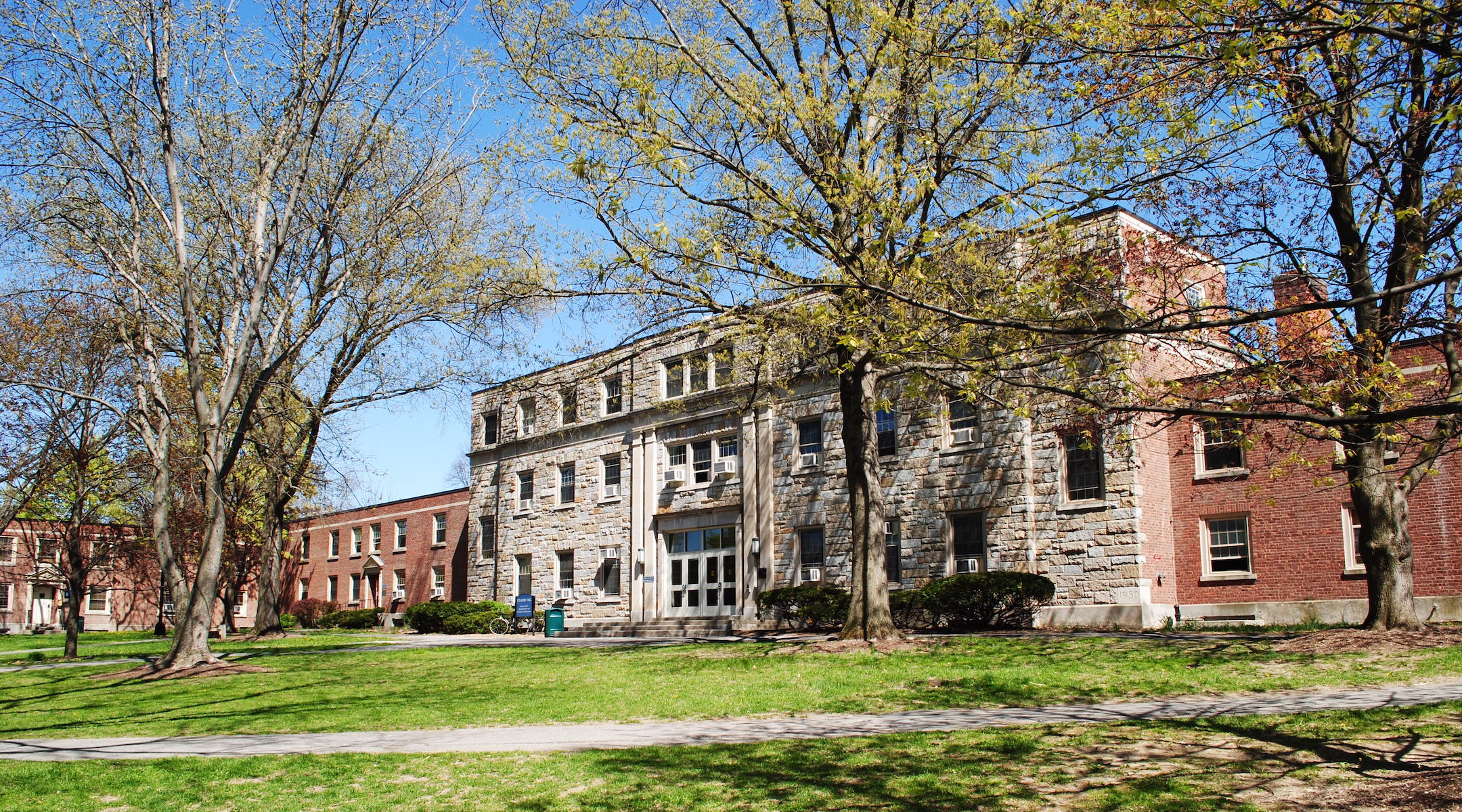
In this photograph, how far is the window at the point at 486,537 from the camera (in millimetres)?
40438

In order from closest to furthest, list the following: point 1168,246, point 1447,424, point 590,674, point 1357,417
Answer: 1. point 1357,417
2. point 1447,424
3. point 1168,246
4. point 590,674

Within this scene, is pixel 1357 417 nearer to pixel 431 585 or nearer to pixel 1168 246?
pixel 1168 246

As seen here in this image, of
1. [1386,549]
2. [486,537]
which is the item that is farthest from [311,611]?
[1386,549]

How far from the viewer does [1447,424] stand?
29.3ft

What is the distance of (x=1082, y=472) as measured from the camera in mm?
23547

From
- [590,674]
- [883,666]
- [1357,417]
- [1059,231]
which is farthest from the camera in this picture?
[590,674]

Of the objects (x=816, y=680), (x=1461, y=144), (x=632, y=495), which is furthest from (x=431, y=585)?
(x=1461, y=144)

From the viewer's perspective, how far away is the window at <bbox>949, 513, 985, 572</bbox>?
25000 millimetres

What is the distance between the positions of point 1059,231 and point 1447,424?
4.00m

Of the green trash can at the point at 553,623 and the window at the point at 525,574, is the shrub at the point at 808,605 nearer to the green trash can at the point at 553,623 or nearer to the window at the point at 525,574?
the green trash can at the point at 553,623

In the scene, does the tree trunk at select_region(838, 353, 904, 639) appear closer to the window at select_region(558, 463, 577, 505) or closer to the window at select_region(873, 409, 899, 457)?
the window at select_region(873, 409, 899, 457)

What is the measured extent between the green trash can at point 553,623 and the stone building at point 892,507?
108 inches

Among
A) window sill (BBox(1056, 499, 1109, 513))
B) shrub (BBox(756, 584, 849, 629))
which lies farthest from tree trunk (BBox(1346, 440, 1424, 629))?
shrub (BBox(756, 584, 849, 629))

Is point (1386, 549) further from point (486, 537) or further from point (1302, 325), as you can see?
point (486, 537)
